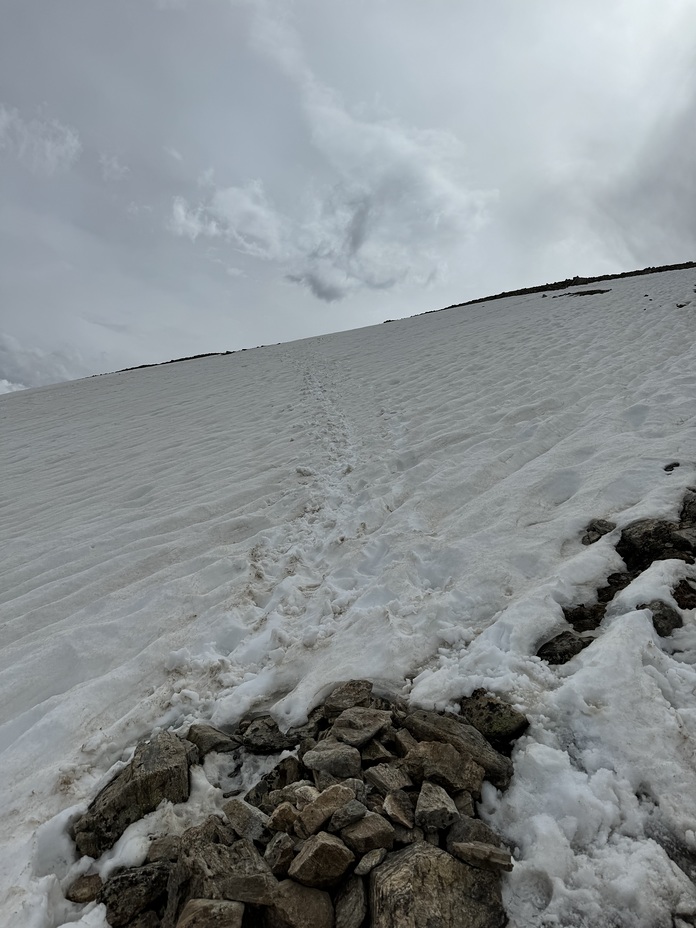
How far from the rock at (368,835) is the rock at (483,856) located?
281mm

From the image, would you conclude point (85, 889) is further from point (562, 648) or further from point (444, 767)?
point (562, 648)

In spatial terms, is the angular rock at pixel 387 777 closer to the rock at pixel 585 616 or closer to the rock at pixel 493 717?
the rock at pixel 493 717

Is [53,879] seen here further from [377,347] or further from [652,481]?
[377,347]

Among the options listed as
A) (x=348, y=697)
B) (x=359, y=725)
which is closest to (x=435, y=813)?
(x=359, y=725)

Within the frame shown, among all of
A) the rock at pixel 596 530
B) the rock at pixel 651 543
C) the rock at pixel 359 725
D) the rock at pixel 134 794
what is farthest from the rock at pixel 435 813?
the rock at pixel 596 530

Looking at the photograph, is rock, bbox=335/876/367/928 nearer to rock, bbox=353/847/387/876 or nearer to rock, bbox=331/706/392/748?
rock, bbox=353/847/387/876

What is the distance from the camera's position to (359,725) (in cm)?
273

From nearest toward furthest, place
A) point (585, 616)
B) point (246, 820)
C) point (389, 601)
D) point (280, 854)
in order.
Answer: point (280, 854)
point (246, 820)
point (585, 616)
point (389, 601)

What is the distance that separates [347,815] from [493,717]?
103cm

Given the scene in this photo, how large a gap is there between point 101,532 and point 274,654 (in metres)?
3.47

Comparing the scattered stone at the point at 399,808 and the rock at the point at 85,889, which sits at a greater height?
the scattered stone at the point at 399,808

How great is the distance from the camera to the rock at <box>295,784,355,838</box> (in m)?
2.11

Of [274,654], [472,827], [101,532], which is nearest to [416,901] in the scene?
[472,827]

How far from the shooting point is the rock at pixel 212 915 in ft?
5.90
